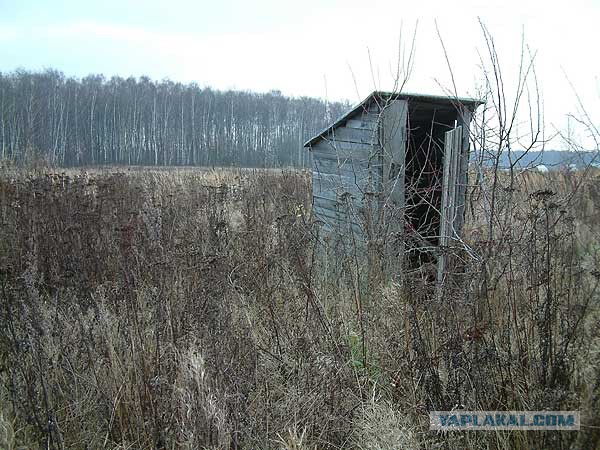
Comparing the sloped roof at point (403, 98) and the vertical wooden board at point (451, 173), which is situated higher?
the sloped roof at point (403, 98)

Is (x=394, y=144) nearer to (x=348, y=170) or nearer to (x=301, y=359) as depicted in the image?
(x=348, y=170)

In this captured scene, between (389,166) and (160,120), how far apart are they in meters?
44.7

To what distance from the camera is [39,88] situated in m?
41.2

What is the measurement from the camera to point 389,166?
501 centimetres

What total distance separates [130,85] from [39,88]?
1012cm

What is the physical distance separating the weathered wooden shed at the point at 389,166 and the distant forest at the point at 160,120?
3104 centimetres

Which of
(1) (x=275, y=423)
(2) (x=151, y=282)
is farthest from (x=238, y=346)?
(2) (x=151, y=282)

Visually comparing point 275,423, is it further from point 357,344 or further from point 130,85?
point 130,85

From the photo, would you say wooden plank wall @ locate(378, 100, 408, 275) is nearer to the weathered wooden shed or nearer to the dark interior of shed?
the weathered wooden shed

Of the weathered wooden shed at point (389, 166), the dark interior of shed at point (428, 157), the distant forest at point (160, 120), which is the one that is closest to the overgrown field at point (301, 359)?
the weathered wooden shed at point (389, 166)

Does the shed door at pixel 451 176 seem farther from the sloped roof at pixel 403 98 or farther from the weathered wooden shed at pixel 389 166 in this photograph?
the sloped roof at pixel 403 98

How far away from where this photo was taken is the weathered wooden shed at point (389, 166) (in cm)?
443

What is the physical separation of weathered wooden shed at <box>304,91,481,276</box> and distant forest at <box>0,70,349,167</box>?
31041 mm

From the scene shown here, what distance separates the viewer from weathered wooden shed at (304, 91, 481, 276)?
443cm
